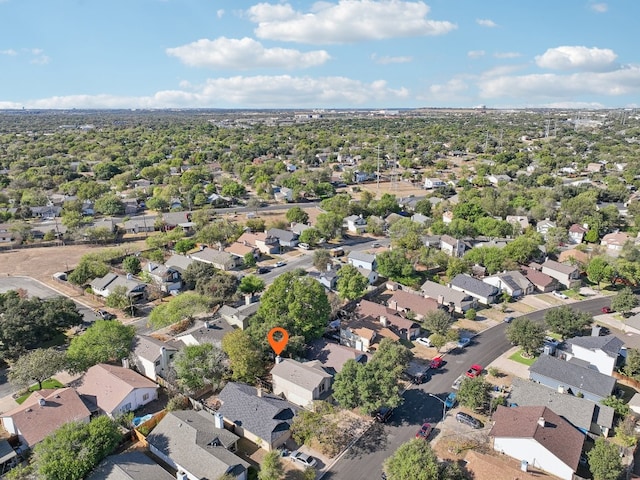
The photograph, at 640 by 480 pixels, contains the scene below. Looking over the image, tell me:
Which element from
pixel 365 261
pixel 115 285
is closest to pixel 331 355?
pixel 365 261

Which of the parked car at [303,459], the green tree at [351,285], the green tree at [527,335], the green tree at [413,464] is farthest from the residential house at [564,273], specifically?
the parked car at [303,459]

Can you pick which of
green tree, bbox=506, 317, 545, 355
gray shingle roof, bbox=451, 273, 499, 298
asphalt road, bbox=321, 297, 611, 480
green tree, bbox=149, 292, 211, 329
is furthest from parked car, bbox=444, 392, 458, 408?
green tree, bbox=149, 292, 211, 329

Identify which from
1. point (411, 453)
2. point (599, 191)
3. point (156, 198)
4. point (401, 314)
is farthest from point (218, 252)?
point (599, 191)

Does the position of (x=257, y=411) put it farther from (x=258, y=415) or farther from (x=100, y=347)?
(x=100, y=347)

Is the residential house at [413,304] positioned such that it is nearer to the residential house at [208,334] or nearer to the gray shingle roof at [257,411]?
the residential house at [208,334]

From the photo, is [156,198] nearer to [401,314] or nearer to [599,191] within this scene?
[401,314]
